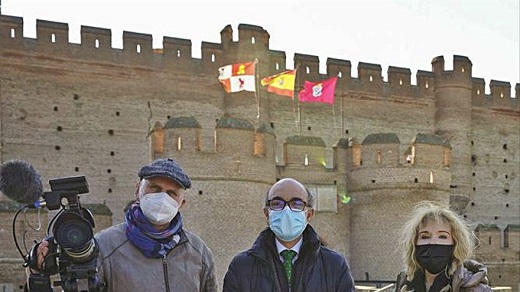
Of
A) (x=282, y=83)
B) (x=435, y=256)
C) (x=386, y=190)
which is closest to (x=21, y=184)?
(x=435, y=256)

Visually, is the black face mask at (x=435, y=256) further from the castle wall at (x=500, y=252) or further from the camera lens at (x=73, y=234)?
the castle wall at (x=500, y=252)

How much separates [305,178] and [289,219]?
14.5 metres

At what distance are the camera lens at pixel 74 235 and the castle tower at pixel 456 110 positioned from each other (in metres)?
24.3

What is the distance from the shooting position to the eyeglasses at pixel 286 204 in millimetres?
4152

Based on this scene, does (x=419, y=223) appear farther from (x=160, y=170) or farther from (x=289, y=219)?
(x=160, y=170)

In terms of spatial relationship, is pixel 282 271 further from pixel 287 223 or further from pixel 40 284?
pixel 40 284

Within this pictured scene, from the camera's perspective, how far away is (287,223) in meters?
4.06

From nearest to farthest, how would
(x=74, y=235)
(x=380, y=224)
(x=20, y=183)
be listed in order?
1. (x=74, y=235)
2. (x=20, y=183)
3. (x=380, y=224)

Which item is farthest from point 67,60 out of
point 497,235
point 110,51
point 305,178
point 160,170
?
point 160,170

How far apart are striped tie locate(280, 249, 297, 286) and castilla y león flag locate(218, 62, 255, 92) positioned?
16909 mm

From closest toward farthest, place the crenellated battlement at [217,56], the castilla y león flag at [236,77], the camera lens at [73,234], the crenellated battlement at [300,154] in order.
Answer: the camera lens at [73,234], the crenellated battlement at [300,154], the castilla y león flag at [236,77], the crenellated battlement at [217,56]

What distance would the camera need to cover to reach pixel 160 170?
3.88 m

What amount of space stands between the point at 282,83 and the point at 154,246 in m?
18.0

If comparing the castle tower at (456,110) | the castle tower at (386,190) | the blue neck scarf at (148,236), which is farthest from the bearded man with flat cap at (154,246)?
the castle tower at (456,110)
